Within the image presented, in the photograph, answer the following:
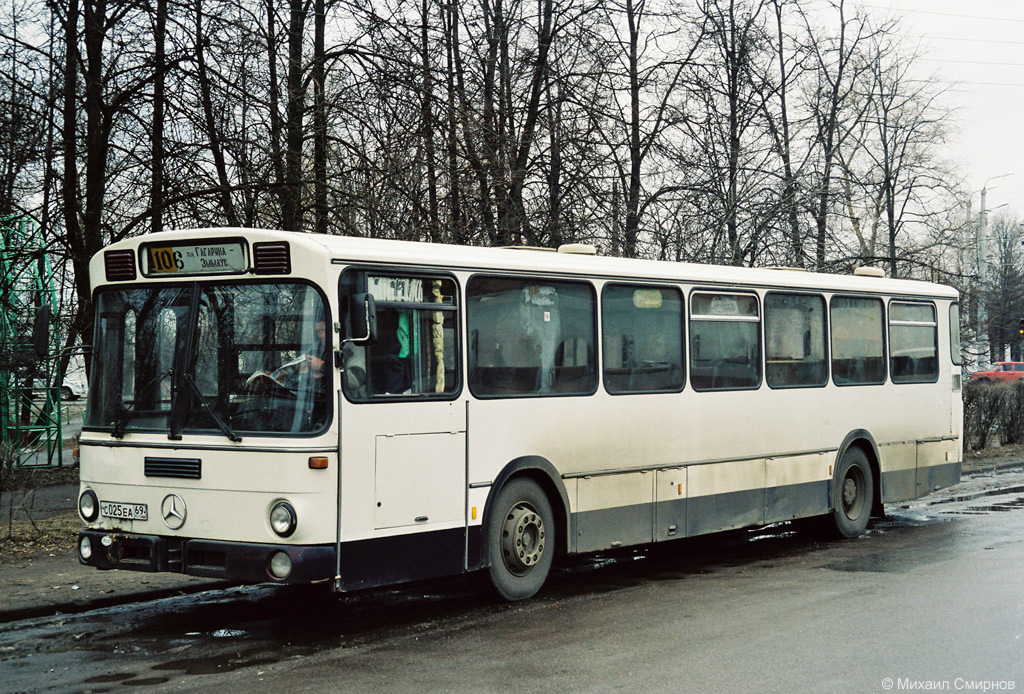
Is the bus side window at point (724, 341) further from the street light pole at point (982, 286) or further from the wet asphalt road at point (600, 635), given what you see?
the street light pole at point (982, 286)

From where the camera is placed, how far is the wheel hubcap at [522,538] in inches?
369

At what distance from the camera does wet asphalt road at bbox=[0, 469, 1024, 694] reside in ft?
22.4

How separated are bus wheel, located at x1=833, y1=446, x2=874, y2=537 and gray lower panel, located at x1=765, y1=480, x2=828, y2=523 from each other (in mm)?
263

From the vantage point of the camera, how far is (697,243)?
20.9 meters

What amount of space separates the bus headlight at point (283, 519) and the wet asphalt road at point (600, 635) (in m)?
0.78

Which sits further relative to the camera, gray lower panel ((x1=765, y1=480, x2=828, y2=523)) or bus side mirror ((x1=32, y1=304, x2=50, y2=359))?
gray lower panel ((x1=765, y1=480, x2=828, y2=523))

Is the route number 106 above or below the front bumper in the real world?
above

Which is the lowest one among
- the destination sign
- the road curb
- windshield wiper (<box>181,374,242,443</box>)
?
the road curb

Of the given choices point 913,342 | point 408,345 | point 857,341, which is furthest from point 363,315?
point 913,342

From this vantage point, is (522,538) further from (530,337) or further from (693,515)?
(693,515)

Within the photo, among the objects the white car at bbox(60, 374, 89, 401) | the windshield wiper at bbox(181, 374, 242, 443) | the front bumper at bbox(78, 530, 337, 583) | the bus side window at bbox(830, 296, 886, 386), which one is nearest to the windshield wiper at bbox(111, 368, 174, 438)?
the windshield wiper at bbox(181, 374, 242, 443)

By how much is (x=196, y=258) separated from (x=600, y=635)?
152 inches

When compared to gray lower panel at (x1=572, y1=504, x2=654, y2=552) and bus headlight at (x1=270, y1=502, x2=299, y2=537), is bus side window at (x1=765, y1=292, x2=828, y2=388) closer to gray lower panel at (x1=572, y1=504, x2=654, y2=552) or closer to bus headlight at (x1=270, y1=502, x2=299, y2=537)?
gray lower panel at (x1=572, y1=504, x2=654, y2=552)

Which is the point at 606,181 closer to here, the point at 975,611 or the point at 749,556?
the point at 749,556
